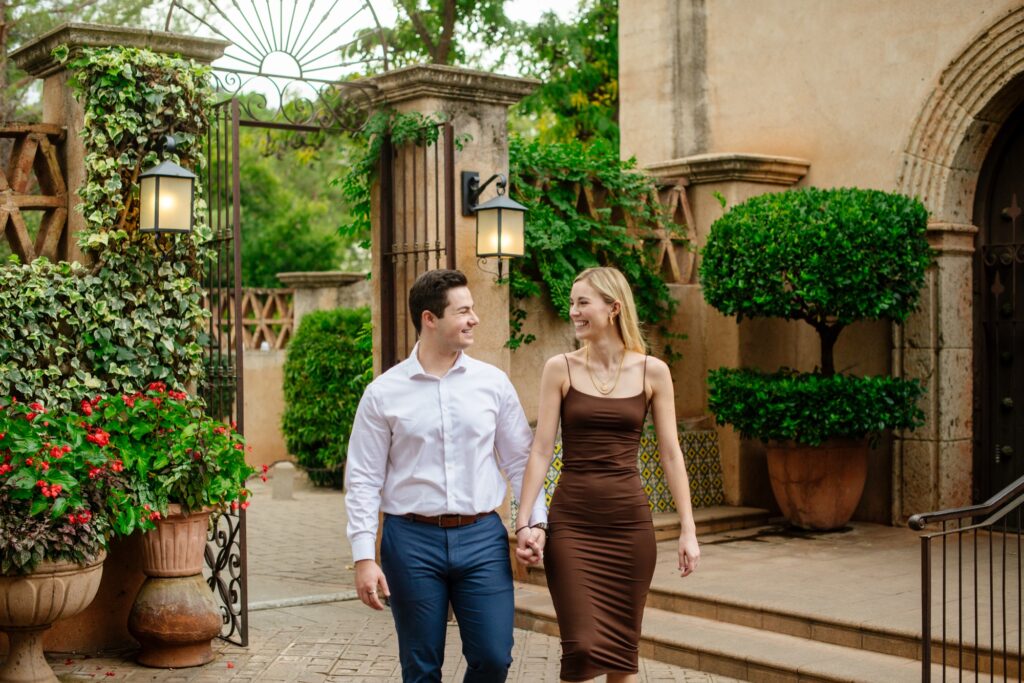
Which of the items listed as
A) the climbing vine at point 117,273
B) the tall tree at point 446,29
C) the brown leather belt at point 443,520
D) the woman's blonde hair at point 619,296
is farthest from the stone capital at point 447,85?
the tall tree at point 446,29

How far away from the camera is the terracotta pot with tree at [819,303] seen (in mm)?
8391

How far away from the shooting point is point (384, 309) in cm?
792

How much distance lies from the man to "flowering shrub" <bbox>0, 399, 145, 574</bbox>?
86.7 inches

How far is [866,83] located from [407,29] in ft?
23.4

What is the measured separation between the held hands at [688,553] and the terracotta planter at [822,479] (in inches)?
179

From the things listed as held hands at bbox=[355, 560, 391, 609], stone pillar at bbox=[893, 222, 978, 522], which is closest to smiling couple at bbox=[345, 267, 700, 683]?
held hands at bbox=[355, 560, 391, 609]

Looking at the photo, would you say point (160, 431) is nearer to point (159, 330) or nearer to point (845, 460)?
point (159, 330)

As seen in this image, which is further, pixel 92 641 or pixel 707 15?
pixel 707 15

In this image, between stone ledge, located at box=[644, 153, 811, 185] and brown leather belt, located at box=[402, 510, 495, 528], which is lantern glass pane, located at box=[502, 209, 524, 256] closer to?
stone ledge, located at box=[644, 153, 811, 185]

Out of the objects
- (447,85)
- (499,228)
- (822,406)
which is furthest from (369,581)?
(822,406)

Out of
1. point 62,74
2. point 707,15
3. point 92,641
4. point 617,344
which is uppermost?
point 707,15

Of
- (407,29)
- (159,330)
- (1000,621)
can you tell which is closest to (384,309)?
(159,330)

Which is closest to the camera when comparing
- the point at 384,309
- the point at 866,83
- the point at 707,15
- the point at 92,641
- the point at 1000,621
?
the point at 1000,621

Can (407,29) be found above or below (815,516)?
above
